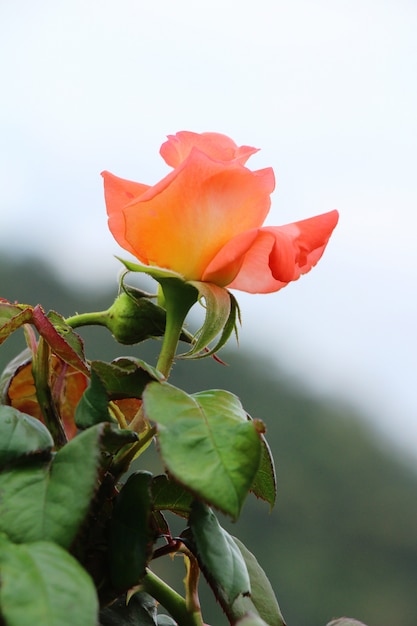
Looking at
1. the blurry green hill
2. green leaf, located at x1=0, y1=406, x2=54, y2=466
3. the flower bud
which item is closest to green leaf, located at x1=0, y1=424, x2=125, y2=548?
green leaf, located at x1=0, y1=406, x2=54, y2=466

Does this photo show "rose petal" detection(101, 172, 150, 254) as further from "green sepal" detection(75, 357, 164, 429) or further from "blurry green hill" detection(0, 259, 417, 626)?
"blurry green hill" detection(0, 259, 417, 626)

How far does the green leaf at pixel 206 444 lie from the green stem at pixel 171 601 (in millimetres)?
102

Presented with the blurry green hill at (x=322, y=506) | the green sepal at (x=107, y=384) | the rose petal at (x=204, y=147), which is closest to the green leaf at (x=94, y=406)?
the green sepal at (x=107, y=384)

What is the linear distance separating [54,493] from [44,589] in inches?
1.7

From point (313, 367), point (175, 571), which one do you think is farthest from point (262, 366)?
point (175, 571)

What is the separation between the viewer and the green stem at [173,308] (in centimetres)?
35

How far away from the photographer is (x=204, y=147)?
36 centimetres

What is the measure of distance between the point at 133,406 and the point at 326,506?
6.30 meters

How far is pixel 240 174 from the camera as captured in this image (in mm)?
344

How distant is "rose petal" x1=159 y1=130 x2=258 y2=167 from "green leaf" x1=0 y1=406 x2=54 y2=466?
0.44ft

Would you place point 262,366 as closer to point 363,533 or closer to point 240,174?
point 363,533

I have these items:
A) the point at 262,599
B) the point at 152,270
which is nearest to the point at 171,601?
the point at 262,599

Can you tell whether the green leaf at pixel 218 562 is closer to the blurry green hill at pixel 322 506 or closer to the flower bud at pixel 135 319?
the flower bud at pixel 135 319

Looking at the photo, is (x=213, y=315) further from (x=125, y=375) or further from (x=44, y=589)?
(x=44, y=589)
